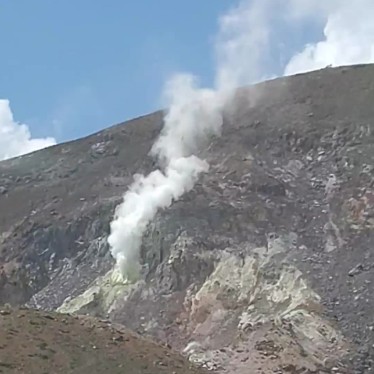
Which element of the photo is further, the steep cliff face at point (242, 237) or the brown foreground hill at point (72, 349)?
the steep cliff face at point (242, 237)

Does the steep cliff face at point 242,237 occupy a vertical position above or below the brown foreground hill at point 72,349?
above

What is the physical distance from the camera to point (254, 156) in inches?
2190

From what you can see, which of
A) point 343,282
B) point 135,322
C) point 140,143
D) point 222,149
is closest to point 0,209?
point 140,143

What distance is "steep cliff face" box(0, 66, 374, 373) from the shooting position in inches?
1578

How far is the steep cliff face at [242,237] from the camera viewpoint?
40094mm

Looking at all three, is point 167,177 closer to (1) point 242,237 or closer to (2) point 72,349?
(1) point 242,237

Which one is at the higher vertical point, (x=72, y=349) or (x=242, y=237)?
(x=242, y=237)

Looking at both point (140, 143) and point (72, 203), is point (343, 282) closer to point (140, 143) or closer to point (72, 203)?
point (72, 203)

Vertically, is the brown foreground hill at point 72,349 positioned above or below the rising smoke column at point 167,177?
below

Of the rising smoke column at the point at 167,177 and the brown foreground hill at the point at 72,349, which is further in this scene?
the rising smoke column at the point at 167,177

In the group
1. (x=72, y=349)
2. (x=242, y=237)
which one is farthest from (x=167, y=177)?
(x=72, y=349)

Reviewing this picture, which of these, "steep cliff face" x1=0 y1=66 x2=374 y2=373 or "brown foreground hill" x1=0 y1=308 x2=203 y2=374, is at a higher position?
"steep cliff face" x1=0 y1=66 x2=374 y2=373

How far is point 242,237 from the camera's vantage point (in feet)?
156

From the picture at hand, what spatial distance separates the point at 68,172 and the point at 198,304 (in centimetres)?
2329
